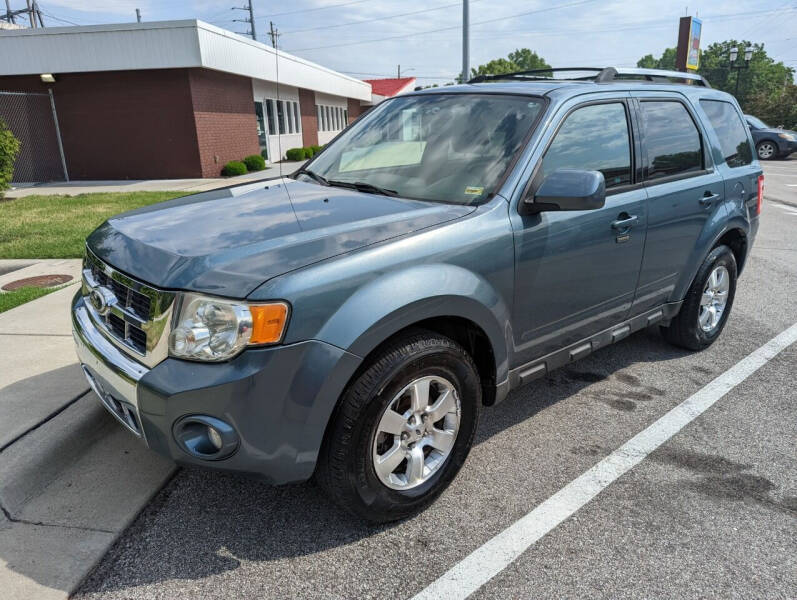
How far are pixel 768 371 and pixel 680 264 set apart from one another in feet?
3.62

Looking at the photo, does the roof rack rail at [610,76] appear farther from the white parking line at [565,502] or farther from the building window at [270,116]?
the building window at [270,116]

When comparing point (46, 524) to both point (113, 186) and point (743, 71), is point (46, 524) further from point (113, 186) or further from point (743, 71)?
point (743, 71)

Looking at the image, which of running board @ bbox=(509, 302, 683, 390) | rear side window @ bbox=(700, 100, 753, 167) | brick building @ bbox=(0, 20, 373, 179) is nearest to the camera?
running board @ bbox=(509, 302, 683, 390)

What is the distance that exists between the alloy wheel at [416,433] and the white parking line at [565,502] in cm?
41

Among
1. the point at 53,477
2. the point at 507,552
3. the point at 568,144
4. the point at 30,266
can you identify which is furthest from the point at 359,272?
the point at 30,266

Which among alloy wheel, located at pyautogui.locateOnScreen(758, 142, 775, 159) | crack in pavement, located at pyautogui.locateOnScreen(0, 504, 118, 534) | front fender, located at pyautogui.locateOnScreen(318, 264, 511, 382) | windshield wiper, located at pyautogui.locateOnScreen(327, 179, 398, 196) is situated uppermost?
windshield wiper, located at pyautogui.locateOnScreen(327, 179, 398, 196)

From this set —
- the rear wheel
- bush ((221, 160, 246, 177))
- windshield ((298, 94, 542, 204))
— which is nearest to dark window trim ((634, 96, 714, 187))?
windshield ((298, 94, 542, 204))

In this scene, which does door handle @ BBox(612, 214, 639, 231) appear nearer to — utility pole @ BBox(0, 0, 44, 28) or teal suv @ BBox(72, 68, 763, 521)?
teal suv @ BBox(72, 68, 763, 521)

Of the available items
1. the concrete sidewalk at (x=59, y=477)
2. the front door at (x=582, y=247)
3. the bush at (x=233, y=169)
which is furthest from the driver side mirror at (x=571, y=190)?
the bush at (x=233, y=169)

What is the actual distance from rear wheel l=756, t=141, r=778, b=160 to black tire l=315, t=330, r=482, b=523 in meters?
26.6

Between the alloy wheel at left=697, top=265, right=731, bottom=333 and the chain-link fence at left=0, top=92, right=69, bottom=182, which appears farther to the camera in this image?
the chain-link fence at left=0, top=92, right=69, bottom=182

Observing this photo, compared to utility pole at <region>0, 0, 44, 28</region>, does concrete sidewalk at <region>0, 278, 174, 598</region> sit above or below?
below

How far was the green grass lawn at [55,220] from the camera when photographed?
7703 millimetres

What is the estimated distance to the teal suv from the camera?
221 cm
